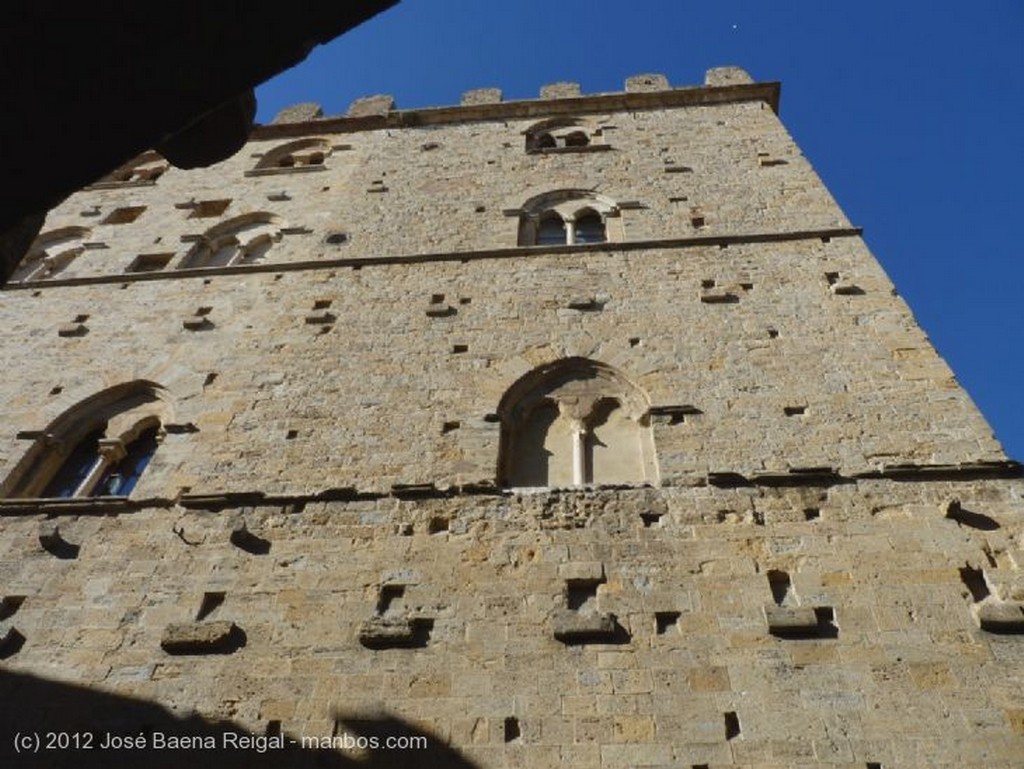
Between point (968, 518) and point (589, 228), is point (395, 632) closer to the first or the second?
point (968, 518)

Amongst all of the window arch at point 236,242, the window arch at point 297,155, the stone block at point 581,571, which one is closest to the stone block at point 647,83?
the window arch at point 297,155

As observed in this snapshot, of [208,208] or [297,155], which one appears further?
[297,155]

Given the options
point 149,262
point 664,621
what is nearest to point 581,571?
point 664,621

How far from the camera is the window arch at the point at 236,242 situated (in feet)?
30.4

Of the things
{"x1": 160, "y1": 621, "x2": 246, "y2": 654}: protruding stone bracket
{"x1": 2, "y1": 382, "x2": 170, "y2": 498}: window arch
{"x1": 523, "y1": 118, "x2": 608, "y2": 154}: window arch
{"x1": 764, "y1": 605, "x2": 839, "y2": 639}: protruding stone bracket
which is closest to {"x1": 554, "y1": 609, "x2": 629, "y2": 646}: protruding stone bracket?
A: {"x1": 764, "y1": 605, "x2": 839, "y2": 639}: protruding stone bracket

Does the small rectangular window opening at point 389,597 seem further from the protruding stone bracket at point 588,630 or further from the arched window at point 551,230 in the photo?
the arched window at point 551,230

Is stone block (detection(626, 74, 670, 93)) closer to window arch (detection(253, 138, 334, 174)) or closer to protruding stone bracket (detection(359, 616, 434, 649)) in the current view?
window arch (detection(253, 138, 334, 174))

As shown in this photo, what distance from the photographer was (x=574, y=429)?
588cm

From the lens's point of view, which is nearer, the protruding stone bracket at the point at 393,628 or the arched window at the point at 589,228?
the protruding stone bracket at the point at 393,628

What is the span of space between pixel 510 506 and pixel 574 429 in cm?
109

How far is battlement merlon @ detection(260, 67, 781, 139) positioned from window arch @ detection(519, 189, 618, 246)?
358 centimetres

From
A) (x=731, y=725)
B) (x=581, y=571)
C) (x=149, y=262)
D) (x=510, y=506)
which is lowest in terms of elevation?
(x=731, y=725)

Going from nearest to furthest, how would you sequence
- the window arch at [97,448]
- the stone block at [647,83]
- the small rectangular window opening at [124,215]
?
the window arch at [97,448]
the small rectangular window opening at [124,215]
the stone block at [647,83]

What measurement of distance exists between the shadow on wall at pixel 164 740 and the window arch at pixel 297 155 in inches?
353
